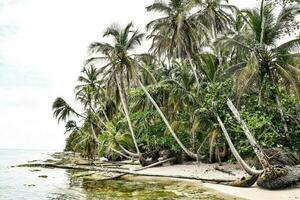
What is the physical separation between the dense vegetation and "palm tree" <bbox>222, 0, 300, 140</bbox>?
0.05 m

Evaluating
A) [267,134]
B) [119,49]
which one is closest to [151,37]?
[119,49]

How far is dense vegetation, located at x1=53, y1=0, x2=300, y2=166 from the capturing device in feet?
62.6

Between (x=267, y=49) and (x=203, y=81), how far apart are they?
9.16m

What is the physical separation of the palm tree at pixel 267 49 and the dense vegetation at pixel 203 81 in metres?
0.05

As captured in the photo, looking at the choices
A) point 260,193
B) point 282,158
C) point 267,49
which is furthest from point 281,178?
point 267,49

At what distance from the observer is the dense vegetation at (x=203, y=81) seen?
19.1 m

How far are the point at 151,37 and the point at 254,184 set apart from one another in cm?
1825

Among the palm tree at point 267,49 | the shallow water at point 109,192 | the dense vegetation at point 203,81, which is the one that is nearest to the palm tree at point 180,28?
the dense vegetation at point 203,81

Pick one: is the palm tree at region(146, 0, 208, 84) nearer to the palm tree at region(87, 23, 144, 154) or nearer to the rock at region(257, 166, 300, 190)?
the palm tree at region(87, 23, 144, 154)

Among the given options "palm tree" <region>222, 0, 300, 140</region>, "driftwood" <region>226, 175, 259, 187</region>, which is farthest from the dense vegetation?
"driftwood" <region>226, 175, 259, 187</region>

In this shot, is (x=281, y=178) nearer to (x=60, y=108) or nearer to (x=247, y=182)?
(x=247, y=182)

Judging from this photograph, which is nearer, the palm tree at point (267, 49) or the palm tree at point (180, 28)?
the palm tree at point (267, 49)

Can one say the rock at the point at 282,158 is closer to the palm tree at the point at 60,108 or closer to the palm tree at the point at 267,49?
the palm tree at the point at 267,49

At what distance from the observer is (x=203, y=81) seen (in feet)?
91.6
